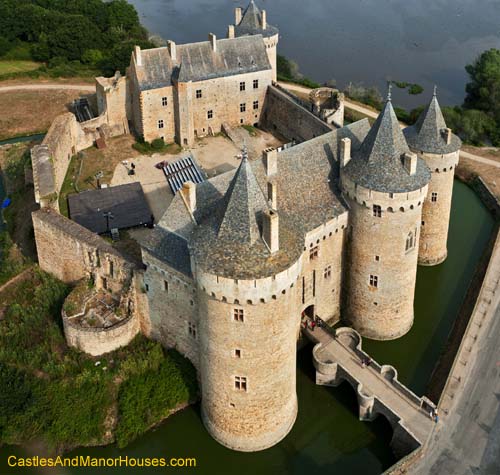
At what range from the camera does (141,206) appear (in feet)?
135

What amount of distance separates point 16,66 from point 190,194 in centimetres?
5556

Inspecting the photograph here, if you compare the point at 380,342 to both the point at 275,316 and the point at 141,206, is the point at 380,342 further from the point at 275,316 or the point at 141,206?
the point at 141,206

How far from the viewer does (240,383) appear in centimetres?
2653

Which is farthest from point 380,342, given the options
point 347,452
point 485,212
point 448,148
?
point 485,212

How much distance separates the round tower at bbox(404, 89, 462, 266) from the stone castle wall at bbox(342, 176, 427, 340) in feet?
18.5

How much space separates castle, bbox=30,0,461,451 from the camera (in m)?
23.9

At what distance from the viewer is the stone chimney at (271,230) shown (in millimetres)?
23188

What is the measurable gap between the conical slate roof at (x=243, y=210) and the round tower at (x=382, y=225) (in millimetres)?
7982

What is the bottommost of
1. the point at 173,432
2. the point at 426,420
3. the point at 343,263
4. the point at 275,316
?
A: the point at 173,432

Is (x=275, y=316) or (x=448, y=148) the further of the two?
(x=448, y=148)

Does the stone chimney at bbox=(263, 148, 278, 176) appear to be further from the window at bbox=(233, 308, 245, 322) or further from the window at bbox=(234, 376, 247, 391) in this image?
the window at bbox=(234, 376, 247, 391)

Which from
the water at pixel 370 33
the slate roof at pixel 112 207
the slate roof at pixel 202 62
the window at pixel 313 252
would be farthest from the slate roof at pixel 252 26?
the window at pixel 313 252

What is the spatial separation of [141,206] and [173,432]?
1593 centimetres

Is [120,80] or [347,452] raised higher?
[120,80]
